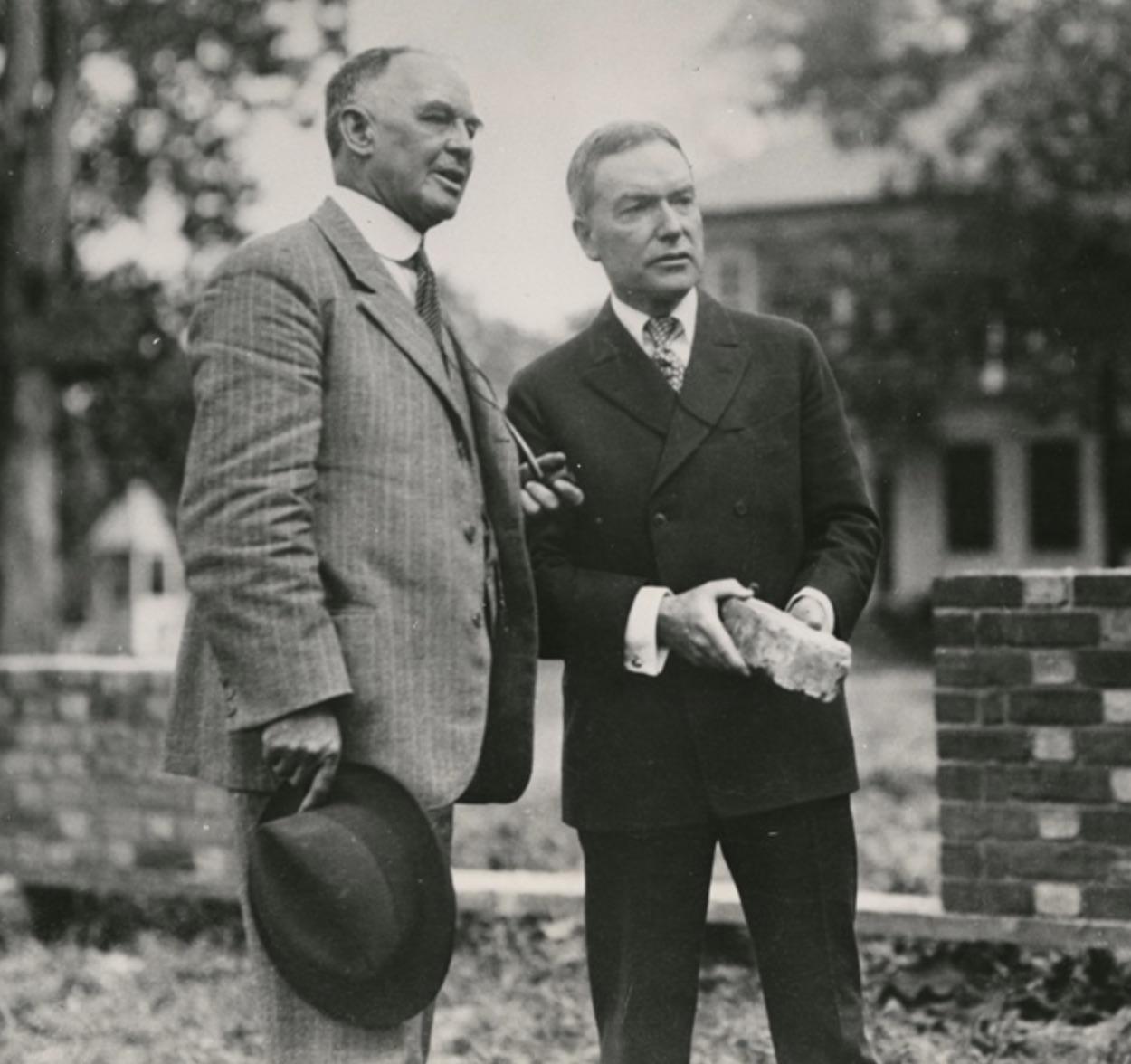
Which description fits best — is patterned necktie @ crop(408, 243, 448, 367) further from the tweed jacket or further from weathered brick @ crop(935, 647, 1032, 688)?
weathered brick @ crop(935, 647, 1032, 688)

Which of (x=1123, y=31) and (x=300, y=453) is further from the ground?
(x=1123, y=31)

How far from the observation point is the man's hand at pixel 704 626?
279 centimetres

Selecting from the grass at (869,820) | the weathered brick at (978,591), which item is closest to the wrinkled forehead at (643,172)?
the weathered brick at (978,591)

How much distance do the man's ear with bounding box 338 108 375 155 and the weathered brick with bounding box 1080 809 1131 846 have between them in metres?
2.50

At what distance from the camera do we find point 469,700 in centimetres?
276

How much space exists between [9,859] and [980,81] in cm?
1842

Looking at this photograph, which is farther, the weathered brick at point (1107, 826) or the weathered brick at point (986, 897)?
the weathered brick at point (986, 897)

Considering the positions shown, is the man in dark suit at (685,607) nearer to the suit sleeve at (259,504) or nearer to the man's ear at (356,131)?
the man's ear at (356,131)

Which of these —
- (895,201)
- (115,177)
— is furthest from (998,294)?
(115,177)

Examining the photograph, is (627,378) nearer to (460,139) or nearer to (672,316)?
(672,316)

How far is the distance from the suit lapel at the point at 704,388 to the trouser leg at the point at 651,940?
0.68 meters

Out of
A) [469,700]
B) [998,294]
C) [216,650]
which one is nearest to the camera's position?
[216,650]

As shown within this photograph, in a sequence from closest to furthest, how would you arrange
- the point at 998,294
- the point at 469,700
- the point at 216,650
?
the point at 216,650
the point at 469,700
the point at 998,294

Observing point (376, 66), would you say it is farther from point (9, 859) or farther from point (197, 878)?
point (9, 859)
